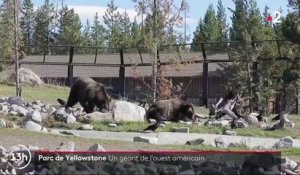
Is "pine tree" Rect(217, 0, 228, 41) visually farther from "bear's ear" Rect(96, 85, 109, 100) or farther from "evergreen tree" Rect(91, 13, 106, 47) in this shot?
"bear's ear" Rect(96, 85, 109, 100)

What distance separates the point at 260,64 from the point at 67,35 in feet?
138

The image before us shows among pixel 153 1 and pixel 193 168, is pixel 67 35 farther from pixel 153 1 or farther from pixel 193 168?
pixel 193 168

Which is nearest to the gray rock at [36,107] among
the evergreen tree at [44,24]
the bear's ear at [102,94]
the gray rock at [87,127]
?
the bear's ear at [102,94]

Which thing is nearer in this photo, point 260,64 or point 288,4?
point 260,64

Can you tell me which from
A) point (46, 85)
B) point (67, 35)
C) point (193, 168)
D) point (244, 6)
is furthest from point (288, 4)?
point (67, 35)

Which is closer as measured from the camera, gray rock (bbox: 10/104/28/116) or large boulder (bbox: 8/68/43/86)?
gray rock (bbox: 10/104/28/116)

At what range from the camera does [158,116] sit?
2033cm

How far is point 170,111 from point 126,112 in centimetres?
153

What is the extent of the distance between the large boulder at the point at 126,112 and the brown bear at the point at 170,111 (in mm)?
271

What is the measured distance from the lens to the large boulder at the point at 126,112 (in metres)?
19.9

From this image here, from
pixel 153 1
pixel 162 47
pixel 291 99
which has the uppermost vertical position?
pixel 153 1

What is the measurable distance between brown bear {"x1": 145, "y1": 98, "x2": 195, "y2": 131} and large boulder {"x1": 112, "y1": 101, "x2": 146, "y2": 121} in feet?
0.89

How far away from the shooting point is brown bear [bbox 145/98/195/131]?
20344mm

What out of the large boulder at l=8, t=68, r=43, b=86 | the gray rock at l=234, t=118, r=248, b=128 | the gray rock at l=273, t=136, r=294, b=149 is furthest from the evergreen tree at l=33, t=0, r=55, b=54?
the gray rock at l=273, t=136, r=294, b=149
